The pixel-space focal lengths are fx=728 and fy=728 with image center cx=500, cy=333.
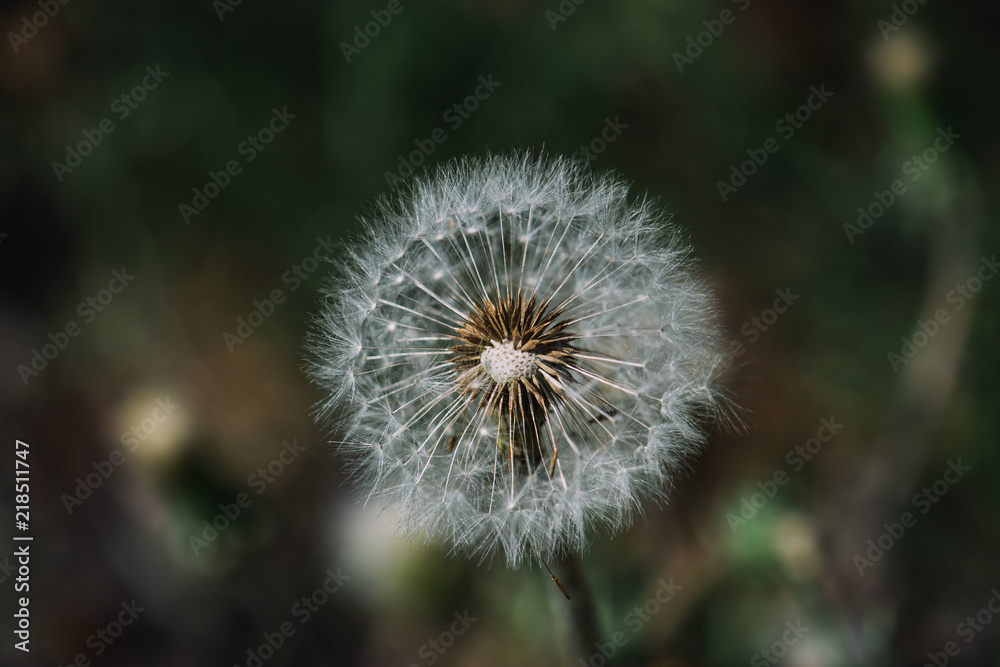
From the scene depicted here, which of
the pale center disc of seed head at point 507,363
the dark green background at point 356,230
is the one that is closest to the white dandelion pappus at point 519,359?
the pale center disc of seed head at point 507,363

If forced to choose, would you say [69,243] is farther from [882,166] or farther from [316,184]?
[882,166]

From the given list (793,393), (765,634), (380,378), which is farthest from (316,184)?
(765,634)

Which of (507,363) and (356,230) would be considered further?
(356,230)

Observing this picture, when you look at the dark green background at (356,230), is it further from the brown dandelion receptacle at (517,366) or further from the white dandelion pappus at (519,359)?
the brown dandelion receptacle at (517,366)

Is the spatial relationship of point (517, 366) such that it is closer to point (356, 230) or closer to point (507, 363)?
point (507, 363)

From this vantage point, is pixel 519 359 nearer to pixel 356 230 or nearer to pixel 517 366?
pixel 517 366

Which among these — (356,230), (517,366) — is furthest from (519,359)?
(356,230)

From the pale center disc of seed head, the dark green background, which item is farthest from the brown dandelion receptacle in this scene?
the dark green background

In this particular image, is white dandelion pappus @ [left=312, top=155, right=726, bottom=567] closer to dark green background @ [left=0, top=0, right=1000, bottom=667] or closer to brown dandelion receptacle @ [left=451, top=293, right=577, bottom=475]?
brown dandelion receptacle @ [left=451, top=293, right=577, bottom=475]
